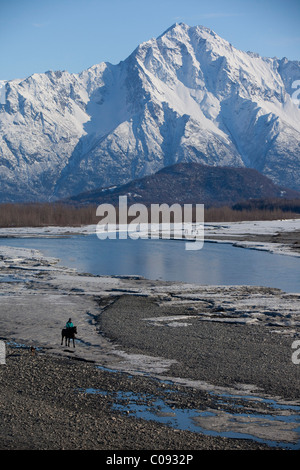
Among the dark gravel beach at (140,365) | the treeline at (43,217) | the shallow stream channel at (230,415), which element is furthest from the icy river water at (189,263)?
the treeline at (43,217)

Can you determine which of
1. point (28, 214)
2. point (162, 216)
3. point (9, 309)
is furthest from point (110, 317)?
point (162, 216)

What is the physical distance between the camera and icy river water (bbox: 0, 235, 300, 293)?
151 feet

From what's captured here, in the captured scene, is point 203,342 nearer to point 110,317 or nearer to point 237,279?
point 110,317

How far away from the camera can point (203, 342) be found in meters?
25.0

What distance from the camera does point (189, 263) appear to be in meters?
58.2

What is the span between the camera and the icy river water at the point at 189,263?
46031 millimetres

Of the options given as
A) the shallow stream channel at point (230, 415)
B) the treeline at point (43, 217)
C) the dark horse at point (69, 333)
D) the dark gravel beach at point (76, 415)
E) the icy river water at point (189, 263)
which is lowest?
the shallow stream channel at point (230, 415)

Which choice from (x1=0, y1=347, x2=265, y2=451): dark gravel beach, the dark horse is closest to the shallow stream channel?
(x1=0, y1=347, x2=265, y2=451): dark gravel beach

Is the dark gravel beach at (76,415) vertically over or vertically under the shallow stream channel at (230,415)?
over

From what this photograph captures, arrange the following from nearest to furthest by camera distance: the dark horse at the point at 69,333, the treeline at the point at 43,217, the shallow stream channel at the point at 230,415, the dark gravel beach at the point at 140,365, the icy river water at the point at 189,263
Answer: the dark gravel beach at the point at 140,365 < the shallow stream channel at the point at 230,415 < the dark horse at the point at 69,333 < the icy river water at the point at 189,263 < the treeline at the point at 43,217

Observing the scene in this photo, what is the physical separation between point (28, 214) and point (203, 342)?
127251mm

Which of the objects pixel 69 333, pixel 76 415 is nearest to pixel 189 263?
pixel 69 333

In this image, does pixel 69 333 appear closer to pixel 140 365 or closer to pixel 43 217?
pixel 140 365

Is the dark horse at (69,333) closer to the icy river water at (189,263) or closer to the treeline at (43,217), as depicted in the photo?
the icy river water at (189,263)
